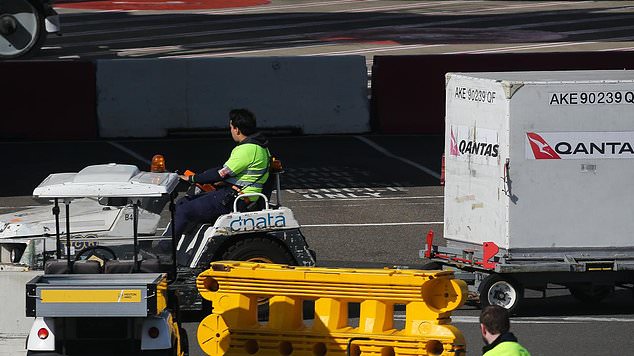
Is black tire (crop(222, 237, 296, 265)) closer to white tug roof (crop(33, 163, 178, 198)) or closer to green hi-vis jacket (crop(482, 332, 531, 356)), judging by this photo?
white tug roof (crop(33, 163, 178, 198))

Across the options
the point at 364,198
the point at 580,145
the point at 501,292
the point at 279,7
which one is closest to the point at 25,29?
the point at 364,198

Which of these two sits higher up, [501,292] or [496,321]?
[496,321]

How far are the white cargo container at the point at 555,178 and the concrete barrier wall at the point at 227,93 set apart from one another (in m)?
11.8

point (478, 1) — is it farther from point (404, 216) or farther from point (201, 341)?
point (201, 341)

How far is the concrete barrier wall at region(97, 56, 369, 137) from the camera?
83.1ft

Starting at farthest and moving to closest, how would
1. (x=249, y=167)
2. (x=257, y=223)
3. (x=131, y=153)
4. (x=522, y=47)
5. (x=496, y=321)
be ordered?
1. (x=522, y=47)
2. (x=131, y=153)
3. (x=249, y=167)
4. (x=257, y=223)
5. (x=496, y=321)

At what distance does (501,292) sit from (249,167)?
2778 mm

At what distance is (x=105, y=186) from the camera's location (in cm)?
1098

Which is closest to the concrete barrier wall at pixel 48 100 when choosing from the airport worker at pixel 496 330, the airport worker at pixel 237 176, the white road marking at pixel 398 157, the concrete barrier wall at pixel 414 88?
the white road marking at pixel 398 157

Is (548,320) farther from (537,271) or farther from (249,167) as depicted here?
(249,167)

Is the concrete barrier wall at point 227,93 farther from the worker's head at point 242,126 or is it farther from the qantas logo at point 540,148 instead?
the qantas logo at point 540,148

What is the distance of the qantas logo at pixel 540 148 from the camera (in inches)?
535

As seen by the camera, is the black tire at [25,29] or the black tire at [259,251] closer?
the black tire at [259,251]

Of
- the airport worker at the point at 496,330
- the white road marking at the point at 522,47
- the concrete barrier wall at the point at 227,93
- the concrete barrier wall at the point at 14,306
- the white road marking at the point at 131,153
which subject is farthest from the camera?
the white road marking at the point at 522,47
